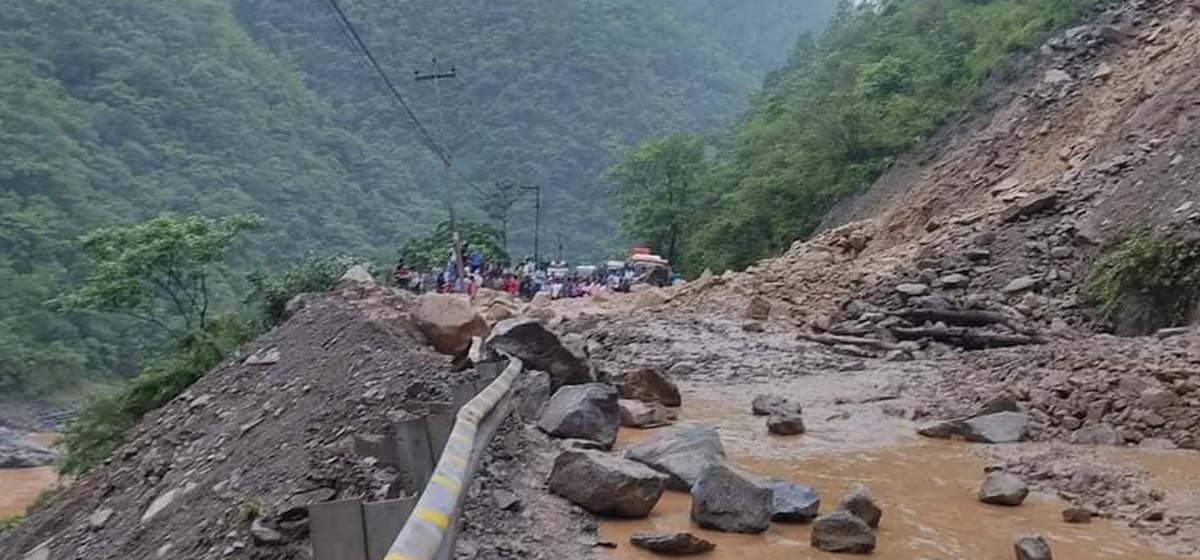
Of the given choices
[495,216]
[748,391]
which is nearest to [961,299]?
[748,391]

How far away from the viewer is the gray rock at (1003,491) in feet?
19.4

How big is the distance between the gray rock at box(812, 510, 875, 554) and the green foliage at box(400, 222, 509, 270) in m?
32.3

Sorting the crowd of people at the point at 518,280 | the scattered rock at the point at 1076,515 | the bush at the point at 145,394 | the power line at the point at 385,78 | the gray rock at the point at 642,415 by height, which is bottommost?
the bush at the point at 145,394

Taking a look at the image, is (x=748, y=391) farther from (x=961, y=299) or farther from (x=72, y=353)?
(x=72, y=353)

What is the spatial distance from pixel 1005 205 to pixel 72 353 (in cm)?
3568

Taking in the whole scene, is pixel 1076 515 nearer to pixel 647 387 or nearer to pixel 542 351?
pixel 542 351

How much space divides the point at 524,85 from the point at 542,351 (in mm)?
74459

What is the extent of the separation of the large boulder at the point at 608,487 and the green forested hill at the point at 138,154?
3938cm

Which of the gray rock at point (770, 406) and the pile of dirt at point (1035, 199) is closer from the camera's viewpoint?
the gray rock at point (770, 406)

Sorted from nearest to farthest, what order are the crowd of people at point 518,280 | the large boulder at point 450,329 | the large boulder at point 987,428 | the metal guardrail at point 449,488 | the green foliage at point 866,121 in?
the metal guardrail at point 449,488
the large boulder at point 987,428
the large boulder at point 450,329
the crowd of people at point 518,280
the green foliage at point 866,121

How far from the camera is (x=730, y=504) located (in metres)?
5.01

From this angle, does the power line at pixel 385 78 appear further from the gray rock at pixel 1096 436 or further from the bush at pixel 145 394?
the gray rock at pixel 1096 436

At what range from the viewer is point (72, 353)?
131 feet

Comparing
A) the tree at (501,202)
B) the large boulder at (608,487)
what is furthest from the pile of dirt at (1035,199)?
the tree at (501,202)
